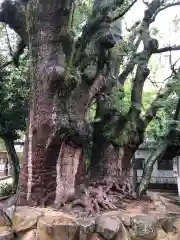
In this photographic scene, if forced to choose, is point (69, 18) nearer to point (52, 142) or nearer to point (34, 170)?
point (52, 142)

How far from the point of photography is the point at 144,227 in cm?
541

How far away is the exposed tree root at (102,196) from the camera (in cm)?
581

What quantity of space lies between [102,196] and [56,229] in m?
1.73

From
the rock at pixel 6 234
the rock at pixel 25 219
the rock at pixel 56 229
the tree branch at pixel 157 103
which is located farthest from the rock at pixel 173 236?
the rock at pixel 6 234

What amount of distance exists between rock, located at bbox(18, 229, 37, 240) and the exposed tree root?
3.44 feet

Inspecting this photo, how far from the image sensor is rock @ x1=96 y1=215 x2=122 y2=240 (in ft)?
16.6

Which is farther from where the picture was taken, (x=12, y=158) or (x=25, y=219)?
(x=12, y=158)

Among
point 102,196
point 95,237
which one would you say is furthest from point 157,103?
point 95,237

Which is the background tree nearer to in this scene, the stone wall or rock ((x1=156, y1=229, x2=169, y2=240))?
the stone wall

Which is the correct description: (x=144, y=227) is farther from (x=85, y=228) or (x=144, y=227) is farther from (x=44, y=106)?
(x=44, y=106)

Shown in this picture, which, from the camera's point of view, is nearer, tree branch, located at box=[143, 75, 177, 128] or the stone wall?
the stone wall

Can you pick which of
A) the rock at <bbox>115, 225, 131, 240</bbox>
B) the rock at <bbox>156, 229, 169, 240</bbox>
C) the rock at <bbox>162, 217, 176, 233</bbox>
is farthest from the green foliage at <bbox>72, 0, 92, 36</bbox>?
the rock at <bbox>156, 229, 169, 240</bbox>

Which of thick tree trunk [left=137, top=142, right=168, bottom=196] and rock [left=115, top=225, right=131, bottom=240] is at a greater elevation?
thick tree trunk [left=137, top=142, right=168, bottom=196]

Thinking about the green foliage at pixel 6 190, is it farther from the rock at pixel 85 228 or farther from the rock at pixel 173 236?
the rock at pixel 173 236
